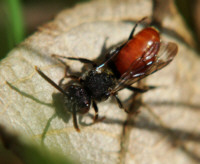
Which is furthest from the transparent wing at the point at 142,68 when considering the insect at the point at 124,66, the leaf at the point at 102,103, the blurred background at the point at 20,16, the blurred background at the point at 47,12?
the blurred background at the point at 47,12

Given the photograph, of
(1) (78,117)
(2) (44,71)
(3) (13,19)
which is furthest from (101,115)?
(3) (13,19)

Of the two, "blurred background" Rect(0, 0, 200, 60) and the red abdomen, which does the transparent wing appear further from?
"blurred background" Rect(0, 0, 200, 60)

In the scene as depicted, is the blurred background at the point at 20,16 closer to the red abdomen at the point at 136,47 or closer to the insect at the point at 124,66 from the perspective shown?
the insect at the point at 124,66

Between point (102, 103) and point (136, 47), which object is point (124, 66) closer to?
point (136, 47)

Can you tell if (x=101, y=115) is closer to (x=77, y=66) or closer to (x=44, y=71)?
(x=77, y=66)

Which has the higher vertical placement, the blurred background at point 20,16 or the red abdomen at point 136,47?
the blurred background at point 20,16

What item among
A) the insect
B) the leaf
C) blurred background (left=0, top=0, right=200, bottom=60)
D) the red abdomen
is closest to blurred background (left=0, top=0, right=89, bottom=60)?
blurred background (left=0, top=0, right=200, bottom=60)

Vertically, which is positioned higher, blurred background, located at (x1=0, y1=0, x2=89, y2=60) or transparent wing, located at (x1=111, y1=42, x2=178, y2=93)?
blurred background, located at (x1=0, y1=0, x2=89, y2=60)
